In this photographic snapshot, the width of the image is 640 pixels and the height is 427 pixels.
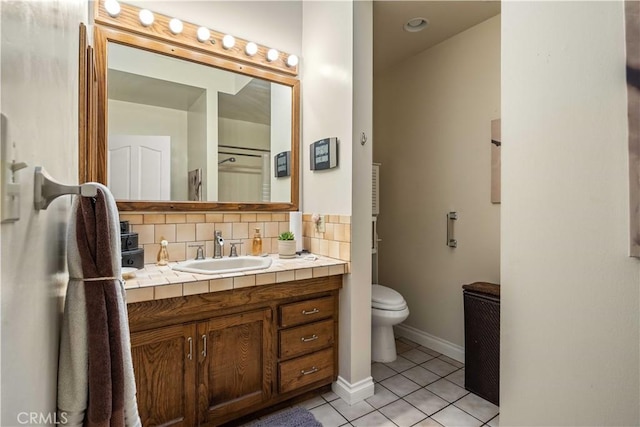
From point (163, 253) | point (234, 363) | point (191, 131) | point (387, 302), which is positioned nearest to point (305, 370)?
point (234, 363)

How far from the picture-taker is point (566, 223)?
1.08m

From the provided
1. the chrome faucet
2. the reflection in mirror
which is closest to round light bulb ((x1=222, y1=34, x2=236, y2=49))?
the reflection in mirror

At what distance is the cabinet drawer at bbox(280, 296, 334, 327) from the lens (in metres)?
1.72

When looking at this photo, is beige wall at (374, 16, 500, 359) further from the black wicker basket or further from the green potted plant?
the green potted plant

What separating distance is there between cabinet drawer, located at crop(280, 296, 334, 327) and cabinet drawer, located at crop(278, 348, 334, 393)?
215mm

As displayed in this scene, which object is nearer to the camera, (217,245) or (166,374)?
(166,374)

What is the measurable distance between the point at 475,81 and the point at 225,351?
2476mm

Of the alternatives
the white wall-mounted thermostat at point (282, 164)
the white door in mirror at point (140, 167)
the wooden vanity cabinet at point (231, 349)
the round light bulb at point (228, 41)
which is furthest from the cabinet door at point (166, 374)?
the round light bulb at point (228, 41)

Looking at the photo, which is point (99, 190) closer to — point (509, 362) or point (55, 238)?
point (55, 238)

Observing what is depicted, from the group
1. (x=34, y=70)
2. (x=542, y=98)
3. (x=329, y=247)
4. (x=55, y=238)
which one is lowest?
(x=329, y=247)

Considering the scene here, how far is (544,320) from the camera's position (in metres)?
1.14

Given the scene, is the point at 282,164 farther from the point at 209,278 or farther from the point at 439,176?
the point at 439,176

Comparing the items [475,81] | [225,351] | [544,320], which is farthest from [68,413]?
[475,81]

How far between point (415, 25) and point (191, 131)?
1.84m
